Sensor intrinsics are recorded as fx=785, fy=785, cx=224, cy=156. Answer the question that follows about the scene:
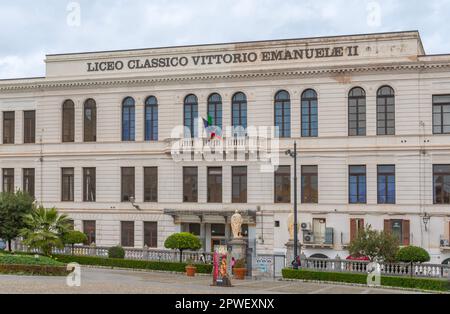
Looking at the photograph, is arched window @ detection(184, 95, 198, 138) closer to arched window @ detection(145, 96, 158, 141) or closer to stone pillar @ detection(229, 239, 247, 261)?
arched window @ detection(145, 96, 158, 141)

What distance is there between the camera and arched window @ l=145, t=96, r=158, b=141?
54406 millimetres

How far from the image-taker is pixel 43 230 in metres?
41.8

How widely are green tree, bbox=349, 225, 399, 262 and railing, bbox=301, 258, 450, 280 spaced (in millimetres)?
491

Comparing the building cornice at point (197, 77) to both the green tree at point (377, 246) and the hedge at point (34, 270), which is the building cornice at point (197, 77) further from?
the hedge at point (34, 270)

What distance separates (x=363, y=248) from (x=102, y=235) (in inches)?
882

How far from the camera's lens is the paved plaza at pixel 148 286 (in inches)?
1166

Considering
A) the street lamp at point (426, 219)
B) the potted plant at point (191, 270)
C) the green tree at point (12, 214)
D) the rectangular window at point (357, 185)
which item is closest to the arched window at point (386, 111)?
the rectangular window at point (357, 185)

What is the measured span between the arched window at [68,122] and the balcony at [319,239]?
1859 cm

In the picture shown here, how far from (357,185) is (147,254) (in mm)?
14051

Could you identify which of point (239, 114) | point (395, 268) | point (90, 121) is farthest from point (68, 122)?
point (395, 268)

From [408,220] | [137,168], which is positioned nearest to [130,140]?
[137,168]

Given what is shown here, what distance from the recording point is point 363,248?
39094 mm

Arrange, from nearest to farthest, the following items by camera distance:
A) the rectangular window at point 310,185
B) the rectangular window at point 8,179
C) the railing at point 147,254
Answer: the railing at point 147,254, the rectangular window at point 310,185, the rectangular window at point 8,179

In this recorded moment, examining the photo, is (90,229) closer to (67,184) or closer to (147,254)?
(67,184)
